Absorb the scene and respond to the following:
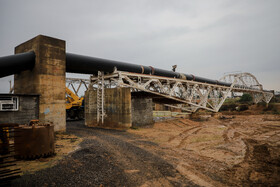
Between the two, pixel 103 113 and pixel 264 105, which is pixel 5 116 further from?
pixel 264 105

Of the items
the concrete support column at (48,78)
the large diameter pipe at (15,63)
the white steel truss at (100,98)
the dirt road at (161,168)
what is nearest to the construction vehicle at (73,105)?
the white steel truss at (100,98)

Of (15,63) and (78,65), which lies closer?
(15,63)

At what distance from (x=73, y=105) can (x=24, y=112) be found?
12.8m

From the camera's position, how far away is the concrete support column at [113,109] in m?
15.2

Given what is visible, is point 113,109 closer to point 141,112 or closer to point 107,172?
point 141,112

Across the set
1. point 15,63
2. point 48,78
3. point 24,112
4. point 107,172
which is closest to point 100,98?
point 48,78

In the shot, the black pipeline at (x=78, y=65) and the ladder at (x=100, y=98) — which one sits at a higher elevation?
the black pipeline at (x=78, y=65)

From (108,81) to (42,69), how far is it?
7101mm

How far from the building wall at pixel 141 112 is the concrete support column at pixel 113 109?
2619 mm

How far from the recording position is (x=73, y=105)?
23297 millimetres

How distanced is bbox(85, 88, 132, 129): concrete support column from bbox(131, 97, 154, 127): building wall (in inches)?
103

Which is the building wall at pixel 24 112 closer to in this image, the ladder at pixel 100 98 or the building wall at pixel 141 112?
the ladder at pixel 100 98

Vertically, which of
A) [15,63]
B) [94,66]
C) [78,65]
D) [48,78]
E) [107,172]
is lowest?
[107,172]

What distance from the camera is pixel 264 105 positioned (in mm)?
41594
